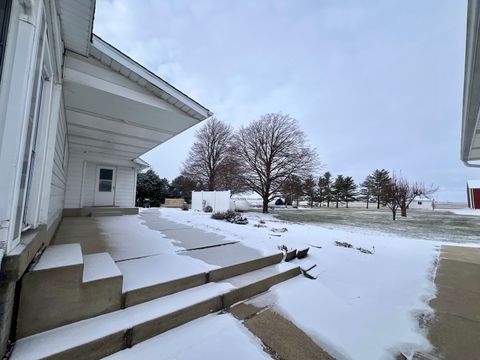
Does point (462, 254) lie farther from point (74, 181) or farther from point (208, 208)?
point (74, 181)

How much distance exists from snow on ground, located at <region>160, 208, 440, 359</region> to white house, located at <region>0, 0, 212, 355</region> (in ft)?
7.90

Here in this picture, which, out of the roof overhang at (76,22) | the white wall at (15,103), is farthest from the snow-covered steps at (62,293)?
the roof overhang at (76,22)

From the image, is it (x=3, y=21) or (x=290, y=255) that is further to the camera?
(x=290, y=255)

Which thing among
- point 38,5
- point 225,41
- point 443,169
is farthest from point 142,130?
point 443,169

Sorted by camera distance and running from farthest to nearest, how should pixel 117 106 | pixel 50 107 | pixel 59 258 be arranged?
pixel 117 106 < pixel 50 107 < pixel 59 258

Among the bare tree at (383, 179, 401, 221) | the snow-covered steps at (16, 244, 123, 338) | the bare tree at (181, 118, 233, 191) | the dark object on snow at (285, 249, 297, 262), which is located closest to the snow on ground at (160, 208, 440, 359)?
the dark object on snow at (285, 249, 297, 262)

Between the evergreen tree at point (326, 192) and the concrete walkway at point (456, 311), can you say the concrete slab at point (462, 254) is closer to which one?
the concrete walkway at point (456, 311)

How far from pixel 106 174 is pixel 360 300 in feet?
30.7

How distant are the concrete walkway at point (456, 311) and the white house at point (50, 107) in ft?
11.4

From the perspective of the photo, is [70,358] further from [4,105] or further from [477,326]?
[477,326]

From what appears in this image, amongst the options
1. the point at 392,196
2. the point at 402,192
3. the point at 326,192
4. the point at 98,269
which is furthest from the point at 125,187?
the point at 326,192

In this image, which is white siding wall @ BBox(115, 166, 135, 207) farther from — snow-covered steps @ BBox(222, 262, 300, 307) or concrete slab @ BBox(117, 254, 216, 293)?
snow-covered steps @ BBox(222, 262, 300, 307)

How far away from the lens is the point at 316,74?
10492 mm

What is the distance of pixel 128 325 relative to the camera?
1.72m
